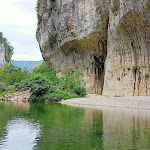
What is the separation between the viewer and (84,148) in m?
7.60

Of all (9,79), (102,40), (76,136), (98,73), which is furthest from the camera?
(9,79)

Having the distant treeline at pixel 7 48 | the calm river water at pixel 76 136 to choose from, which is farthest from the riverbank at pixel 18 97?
the distant treeline at pixel 7 48

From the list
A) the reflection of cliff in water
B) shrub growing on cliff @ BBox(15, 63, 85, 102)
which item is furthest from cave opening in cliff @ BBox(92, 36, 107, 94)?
the reflection of cliff in water

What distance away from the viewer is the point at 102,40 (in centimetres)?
3188

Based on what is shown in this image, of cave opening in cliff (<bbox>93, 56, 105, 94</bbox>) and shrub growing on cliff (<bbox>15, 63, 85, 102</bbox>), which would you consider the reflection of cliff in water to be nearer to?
shrub growing on cliff (<bbox>15, 63, 85, 102</bbox>)

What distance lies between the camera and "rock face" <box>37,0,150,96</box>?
943 inches

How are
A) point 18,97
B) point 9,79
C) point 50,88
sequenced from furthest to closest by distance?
point 9,79 → point 18,97 → point 50,88

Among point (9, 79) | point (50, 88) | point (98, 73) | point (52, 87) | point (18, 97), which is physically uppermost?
point (98, 73)

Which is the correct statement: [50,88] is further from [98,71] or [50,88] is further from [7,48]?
[7,48]

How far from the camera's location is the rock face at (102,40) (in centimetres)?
2395

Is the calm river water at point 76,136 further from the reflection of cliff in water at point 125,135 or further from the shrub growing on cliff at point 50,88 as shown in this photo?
the shrub growing on cliff at point 50,88

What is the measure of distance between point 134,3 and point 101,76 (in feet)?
46.1

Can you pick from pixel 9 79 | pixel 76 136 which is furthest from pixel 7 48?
pixel 76 136

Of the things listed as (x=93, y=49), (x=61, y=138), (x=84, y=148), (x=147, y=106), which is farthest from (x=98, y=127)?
(x=93, y=49)
